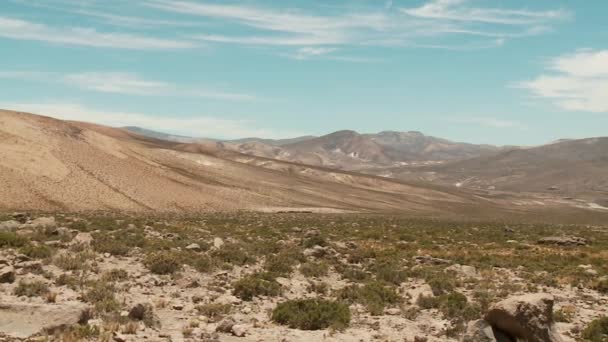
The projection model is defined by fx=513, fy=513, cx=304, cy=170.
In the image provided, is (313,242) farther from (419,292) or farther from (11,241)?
(11,241)

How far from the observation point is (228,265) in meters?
20.5

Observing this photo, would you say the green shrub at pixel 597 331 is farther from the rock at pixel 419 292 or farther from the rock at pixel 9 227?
the rock at pixel 9 227

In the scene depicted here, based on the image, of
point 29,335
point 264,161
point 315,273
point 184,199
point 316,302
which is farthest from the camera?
point 264,161

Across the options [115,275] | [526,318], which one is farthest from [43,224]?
[526,318]

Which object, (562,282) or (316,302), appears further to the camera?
(562,282)

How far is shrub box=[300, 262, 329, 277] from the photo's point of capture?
20375 mm

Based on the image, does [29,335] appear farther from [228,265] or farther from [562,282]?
[562,282]

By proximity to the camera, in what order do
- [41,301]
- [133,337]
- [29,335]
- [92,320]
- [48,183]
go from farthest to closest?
[48,183], [41,301], [92,320], [133,337], [29,335]

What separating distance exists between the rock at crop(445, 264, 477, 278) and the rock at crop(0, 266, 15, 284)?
16.7 metres

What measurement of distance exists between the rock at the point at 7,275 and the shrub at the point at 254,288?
661cm

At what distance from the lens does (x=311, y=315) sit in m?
13.7

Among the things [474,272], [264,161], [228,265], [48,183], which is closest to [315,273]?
[228,265]

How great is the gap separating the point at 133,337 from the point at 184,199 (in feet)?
212

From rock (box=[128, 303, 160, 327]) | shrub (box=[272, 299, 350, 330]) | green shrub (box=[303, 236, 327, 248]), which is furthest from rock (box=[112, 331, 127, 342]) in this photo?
green shrub (box=[303, 236, 327, 248])
